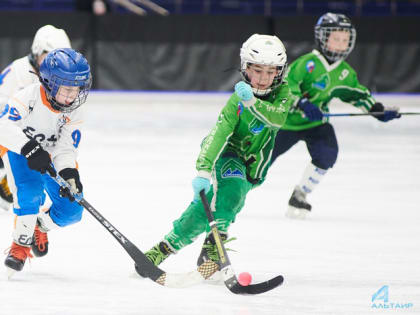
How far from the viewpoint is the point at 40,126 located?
11.4 ft

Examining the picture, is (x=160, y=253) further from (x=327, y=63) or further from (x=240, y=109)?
(x=327, y=63)

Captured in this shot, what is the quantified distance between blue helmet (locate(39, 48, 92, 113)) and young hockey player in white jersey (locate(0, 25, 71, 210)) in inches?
50.5

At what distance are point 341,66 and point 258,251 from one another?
5.64 feet

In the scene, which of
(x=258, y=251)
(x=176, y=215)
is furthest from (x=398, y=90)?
(x=258, y=251)

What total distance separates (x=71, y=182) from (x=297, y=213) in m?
1.84

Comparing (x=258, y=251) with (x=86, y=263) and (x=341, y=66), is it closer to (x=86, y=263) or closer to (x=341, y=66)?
(x=86, y=263)

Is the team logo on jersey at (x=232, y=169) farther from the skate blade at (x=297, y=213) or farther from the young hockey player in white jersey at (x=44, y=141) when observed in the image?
the skate blade at (x=297, y=213)

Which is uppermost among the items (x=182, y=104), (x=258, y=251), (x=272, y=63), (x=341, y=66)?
(x=272, y=63)

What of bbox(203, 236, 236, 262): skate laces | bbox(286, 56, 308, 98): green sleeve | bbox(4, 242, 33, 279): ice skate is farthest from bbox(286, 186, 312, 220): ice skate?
bbox(4, 242, 33, 279): ice skate

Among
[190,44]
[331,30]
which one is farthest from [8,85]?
[190,44]

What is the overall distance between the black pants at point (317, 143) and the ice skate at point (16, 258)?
212 centimetres

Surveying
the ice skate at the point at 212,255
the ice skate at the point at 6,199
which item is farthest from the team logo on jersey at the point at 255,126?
the ice skate at the point at 6,199

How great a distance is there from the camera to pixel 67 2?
14.0 m

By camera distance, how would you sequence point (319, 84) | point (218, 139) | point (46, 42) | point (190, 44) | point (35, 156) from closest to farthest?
1. point (35, 156)
2. point (218, 139)
3. point (46, 42)
4. point (319, 84)
5. point (190, 44)
